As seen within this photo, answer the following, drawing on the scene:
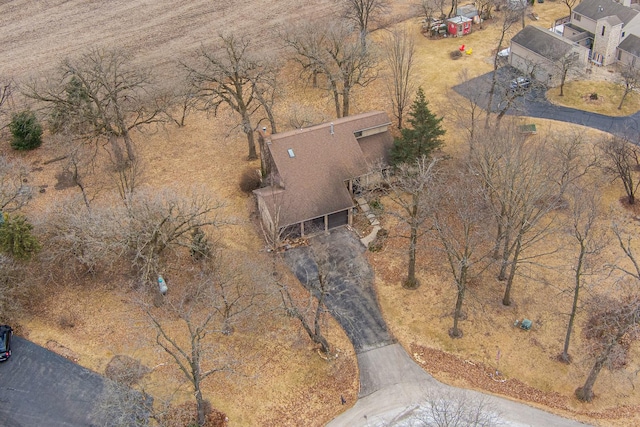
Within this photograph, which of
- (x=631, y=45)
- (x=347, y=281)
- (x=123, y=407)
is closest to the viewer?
(x=123, y=407)

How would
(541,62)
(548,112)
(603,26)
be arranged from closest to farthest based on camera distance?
(548,112) → (541,62) → (603,26)

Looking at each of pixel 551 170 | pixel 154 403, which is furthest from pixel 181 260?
pixel 551 170

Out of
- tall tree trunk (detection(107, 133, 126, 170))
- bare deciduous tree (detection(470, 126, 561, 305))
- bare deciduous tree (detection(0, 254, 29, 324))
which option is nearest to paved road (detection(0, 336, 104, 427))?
bare deciduous tree (detection(0, 254, 29, 324))

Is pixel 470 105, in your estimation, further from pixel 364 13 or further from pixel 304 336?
pixel 304 336

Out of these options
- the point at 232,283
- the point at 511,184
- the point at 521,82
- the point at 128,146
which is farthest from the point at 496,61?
the point at 128,146

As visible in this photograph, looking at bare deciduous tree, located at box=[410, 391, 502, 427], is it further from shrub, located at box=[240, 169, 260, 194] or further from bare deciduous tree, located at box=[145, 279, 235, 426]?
shrub, located at box=[240, 169, 260, 194]

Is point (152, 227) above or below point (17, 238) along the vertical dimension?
above

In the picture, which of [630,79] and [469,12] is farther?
[469,12]

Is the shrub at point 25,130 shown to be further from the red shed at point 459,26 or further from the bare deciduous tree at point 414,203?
the red shed at point 459,26
